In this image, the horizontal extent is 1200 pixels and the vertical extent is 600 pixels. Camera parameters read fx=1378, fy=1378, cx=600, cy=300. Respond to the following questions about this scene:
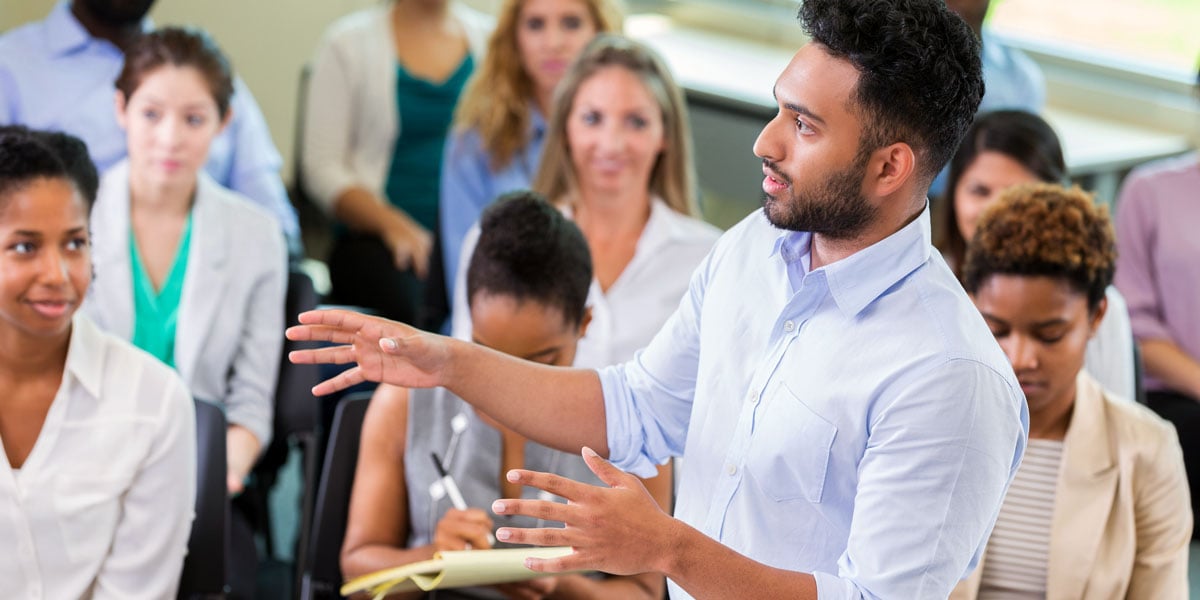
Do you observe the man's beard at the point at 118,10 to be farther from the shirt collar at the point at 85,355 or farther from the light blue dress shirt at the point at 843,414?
the light blue dress shirt at the point at 843,414

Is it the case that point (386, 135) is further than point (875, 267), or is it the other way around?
point (386, 135)

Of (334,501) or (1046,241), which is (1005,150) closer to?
(1046,241)

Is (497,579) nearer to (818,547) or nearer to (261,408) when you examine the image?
(818,547)

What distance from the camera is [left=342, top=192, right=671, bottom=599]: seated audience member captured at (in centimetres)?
206

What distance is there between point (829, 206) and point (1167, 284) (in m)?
2.32

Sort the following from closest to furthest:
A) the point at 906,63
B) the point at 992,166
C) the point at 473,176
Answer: the point at 906,63 → the point at 992,166 → the point at 473,176

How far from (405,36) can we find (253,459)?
1730 millimetres

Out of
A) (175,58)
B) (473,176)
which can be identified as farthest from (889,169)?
(473,176)

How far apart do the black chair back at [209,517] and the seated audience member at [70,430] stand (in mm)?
100

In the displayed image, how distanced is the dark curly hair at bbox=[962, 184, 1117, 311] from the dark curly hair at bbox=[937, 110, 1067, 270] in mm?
677

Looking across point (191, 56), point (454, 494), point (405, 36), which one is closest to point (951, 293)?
point (454, 494)

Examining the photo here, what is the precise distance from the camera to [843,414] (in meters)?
1.41

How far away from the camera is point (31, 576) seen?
1.86m

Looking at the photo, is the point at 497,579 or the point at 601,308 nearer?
the point at 497,579
